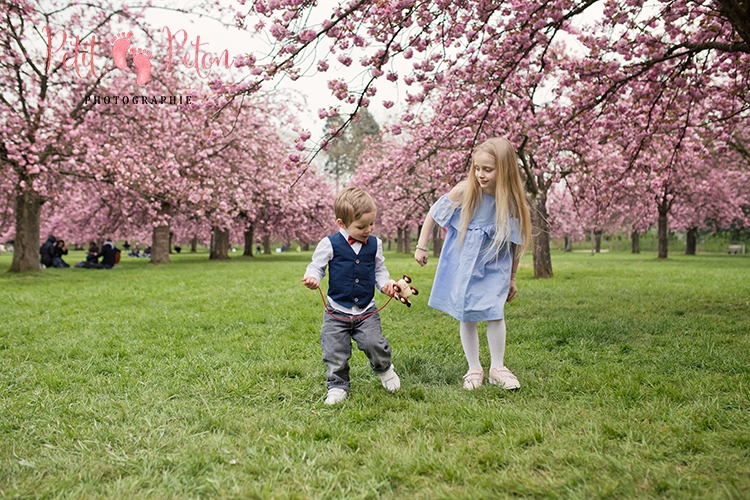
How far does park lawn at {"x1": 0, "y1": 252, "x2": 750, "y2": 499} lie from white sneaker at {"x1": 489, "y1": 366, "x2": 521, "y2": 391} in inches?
2.7

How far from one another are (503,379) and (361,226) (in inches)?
55.0

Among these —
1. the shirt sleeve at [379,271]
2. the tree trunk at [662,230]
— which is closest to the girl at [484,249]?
the shirt sleeve at [379,271]

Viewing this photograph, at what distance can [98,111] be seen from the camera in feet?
49.5

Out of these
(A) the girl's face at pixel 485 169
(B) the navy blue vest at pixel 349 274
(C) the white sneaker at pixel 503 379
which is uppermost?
(A) the girl's face at pixel 485 169

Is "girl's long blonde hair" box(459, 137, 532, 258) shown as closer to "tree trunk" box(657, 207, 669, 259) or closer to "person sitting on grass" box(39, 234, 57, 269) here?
"person sitting on grass" box(39, 234, 57, 269)

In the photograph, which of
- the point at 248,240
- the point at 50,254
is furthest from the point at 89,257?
the point at 248,240

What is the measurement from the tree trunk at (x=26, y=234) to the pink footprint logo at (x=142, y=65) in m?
4.47

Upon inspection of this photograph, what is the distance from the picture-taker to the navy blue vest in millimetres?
3625

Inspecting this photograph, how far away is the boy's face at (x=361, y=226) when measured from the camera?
3.59 meters

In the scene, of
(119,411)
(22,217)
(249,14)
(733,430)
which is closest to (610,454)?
(733,430)

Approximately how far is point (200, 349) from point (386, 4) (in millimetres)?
3452

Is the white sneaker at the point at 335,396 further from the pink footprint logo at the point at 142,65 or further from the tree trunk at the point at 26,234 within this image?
the pink footprint logo at the point at 142,65

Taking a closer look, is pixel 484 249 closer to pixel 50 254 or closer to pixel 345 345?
pixel 345 345

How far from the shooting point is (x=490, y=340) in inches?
153
